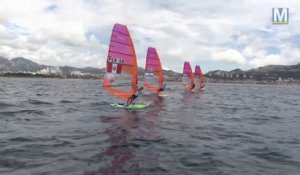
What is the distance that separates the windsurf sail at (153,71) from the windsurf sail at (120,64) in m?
16.7

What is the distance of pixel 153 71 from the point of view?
4238 centimetres

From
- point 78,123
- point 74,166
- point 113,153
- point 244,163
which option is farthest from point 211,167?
point 78,123

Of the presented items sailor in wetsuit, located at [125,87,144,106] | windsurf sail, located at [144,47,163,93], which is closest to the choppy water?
sailor in wetsuit, located at [125,87,144,106]

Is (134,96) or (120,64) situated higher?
(120,64)

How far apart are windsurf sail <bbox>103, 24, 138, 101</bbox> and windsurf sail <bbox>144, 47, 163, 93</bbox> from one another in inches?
656

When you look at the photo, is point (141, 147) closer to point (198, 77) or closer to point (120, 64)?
point (120, 64)

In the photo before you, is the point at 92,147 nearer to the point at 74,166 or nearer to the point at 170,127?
the point at 74,166

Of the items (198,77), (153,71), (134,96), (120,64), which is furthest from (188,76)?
(120,64)

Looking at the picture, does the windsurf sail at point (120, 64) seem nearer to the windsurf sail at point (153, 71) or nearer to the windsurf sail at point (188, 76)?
the windsurf sail at point (153, 71)

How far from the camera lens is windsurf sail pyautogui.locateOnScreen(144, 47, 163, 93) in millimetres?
41906

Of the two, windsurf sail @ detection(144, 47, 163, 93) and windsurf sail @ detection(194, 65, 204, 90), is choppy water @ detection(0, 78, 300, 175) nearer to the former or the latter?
windsurf sail @ detection(144, 47, 163, 93)

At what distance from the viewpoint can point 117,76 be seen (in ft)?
80.8

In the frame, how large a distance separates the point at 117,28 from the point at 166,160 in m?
15.2

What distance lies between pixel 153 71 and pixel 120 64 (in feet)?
59.3
